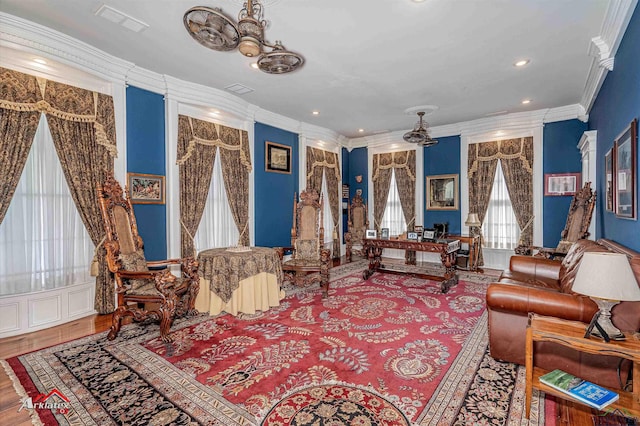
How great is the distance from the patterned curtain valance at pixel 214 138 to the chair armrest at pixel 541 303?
15.0ft

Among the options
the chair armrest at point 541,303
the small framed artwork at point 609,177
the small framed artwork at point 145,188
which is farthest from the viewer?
the small framed artwork at point 145,188

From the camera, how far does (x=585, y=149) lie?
5.05m

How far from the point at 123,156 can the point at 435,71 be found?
4558mm

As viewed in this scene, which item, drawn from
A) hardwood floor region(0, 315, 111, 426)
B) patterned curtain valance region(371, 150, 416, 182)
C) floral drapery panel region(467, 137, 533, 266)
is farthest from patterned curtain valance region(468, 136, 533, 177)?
hardwood floor region(0, 315, 111, 426)

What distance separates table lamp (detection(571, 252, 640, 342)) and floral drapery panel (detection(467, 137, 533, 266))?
4.96 m

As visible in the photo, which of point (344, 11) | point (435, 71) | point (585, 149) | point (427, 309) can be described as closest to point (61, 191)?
point (344, 11)

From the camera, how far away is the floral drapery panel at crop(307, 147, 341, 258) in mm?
7338

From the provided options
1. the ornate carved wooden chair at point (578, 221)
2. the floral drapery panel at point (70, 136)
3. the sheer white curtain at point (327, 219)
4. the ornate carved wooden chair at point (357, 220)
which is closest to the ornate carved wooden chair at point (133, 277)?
the floral drapery panel at point (70, 136)

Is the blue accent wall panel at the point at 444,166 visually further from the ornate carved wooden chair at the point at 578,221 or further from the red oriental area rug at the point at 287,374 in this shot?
the red oriental area rug at the point at 287,374

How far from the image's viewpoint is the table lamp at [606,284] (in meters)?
1.71

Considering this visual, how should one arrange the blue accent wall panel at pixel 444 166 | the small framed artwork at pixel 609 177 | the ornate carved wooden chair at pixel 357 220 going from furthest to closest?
the ornate carved wooden chair at pixel 357 220
the blue accent wall panel at pixel 444 166
the small framed artwork at pixel 609 177

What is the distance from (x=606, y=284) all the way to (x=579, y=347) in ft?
A: 1.40

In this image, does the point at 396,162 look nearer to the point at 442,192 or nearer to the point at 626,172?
the point at 442,192

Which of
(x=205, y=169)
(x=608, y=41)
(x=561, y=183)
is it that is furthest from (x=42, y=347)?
(x=561, y=183)
